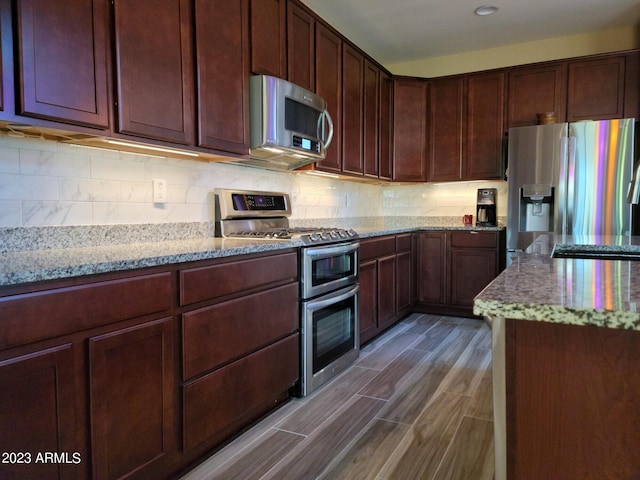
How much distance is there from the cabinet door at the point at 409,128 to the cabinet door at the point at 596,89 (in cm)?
127

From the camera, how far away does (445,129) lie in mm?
4285

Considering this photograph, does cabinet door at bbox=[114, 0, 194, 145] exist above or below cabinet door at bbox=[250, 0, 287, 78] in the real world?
below

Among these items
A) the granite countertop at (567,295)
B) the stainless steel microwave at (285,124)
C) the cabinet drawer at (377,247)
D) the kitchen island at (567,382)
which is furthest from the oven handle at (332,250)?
the kitchen island at (567,382)

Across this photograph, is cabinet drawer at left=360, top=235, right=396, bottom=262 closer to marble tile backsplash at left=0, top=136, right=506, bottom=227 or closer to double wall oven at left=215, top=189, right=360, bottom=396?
double wall oven at left=215, top=189, right=360, bottom=396

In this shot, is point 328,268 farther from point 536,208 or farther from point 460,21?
point 460,21

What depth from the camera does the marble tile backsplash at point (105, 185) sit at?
64.9 inches

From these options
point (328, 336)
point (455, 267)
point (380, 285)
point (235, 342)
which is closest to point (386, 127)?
point (455, 267)

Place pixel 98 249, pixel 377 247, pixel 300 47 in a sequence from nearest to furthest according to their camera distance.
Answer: pixel 98 249
pixel 300 47
pixel 377 247

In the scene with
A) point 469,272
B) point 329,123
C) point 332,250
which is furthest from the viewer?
point 469,272

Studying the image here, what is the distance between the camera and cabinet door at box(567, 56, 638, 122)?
3594 mm

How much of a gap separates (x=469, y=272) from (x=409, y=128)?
1.52 meters

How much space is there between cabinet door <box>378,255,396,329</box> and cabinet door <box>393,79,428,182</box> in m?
1.12

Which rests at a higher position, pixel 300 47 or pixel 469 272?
pixel 300 47

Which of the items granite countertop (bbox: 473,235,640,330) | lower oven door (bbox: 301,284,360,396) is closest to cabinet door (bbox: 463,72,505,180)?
lower oven door (bbox: 301,284,360,396)
